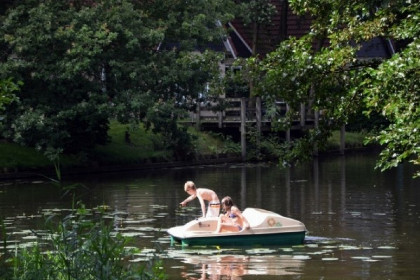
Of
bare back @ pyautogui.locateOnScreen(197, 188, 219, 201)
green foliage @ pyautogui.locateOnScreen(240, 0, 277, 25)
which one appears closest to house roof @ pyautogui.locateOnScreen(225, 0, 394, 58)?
green foliage @ pyautogui.locateOnScreen(240, 0, 277, 25)

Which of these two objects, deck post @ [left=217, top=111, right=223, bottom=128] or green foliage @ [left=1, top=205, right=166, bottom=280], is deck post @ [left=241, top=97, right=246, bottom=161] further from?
green foliage @ [left=1, top=205, right=166, bottom=280]

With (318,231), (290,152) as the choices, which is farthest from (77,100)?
(290,152)

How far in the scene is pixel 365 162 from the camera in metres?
52.5

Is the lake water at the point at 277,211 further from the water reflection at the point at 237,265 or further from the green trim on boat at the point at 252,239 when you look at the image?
the green trim on boat at the point at 252,239

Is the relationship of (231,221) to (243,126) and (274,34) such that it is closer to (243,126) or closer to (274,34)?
(243,126)

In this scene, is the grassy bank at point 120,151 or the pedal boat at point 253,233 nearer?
the pedal boat at point 253,233

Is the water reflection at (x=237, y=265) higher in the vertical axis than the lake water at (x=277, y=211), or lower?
lower

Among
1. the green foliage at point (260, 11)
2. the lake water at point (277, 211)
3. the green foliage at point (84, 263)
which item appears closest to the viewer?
the green foliage at point (84, 263)

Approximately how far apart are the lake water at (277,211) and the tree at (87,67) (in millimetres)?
2379

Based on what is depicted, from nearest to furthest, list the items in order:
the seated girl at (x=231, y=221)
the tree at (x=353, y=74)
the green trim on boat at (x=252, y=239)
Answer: the tree at (x=353, y=74) → the green trim on boat at (x=252, y=239) → the seated girl at (x=231, y=221)

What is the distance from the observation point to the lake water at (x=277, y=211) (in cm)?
2162

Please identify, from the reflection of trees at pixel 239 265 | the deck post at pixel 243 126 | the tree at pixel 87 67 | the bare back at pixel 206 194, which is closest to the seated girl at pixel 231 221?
the reflection of trees at pixel 239 265

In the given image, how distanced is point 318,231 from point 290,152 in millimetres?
5922

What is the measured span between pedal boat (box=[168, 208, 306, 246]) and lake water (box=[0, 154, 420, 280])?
0.25 metres
